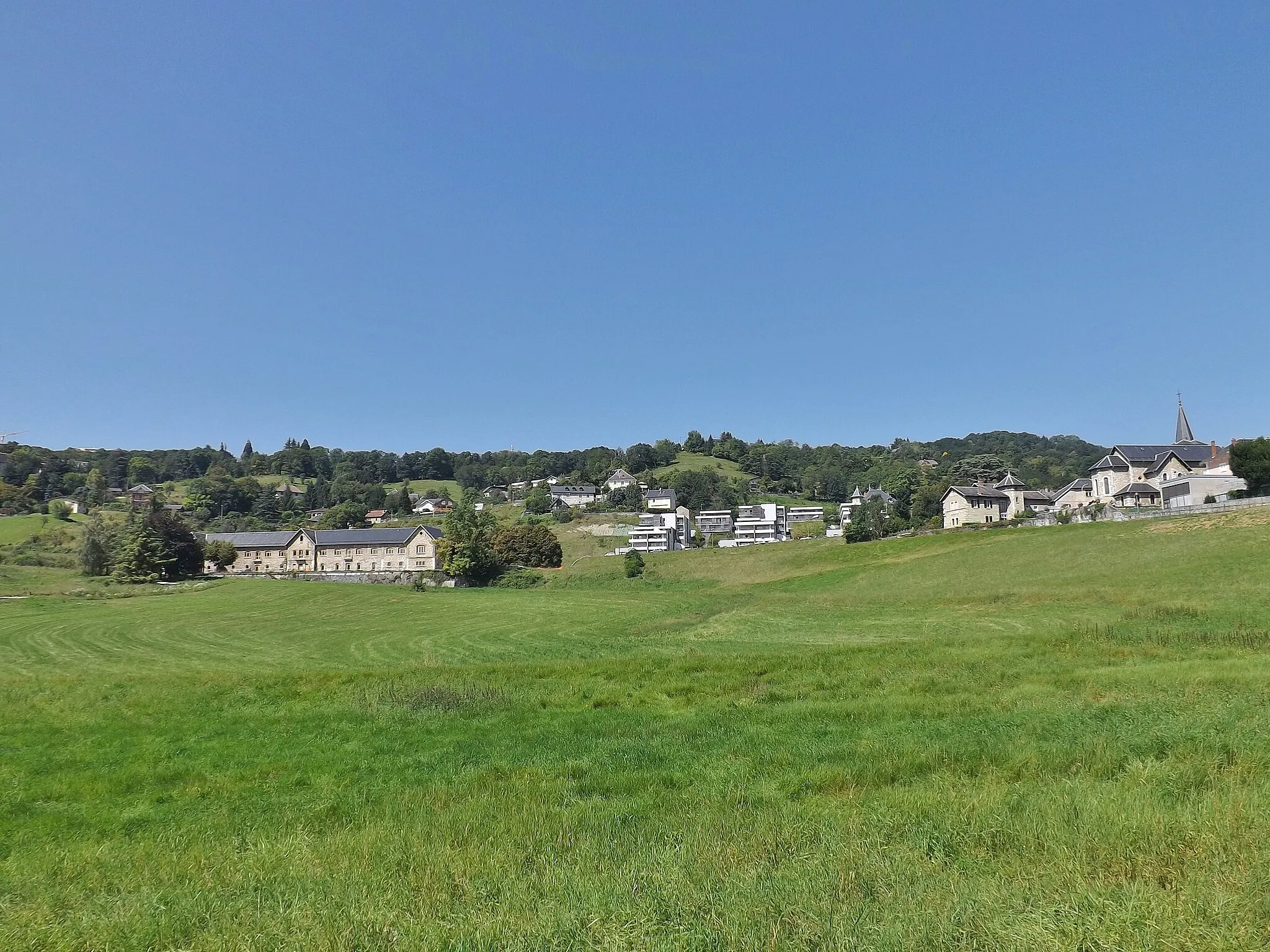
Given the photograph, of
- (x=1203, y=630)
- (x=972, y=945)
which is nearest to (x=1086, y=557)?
(x=1203, y=630)

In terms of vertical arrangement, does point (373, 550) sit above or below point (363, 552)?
above

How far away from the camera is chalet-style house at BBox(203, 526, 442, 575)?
151000mm

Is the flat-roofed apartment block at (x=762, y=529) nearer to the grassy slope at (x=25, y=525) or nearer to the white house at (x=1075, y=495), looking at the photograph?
the white house at (x=1075, y=495)

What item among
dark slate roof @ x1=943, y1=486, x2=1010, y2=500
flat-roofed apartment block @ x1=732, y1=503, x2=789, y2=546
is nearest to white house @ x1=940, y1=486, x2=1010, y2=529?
dark slate roof @ x1=943, y1=486, x2=1010, y2=500

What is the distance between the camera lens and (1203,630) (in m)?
24.7

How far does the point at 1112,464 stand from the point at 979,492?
19.6 meters

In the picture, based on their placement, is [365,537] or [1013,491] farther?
[365,537]

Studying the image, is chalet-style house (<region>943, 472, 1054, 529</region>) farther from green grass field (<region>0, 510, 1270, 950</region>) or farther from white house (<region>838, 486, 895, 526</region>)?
green grass field (<region>0, 510, 1270, 950</region>)

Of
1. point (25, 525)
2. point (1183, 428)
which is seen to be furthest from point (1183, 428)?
point (25, 525)

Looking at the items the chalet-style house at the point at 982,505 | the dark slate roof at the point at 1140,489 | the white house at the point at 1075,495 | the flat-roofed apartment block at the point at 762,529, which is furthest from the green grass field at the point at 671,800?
the flat-roofed apartment block at the point at 762,529

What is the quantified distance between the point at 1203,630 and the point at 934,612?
16.1 metres

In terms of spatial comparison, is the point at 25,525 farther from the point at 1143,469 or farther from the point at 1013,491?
the point at 1143,469

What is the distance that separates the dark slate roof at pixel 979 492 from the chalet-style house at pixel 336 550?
3865 inches

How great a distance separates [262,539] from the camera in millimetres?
153250
